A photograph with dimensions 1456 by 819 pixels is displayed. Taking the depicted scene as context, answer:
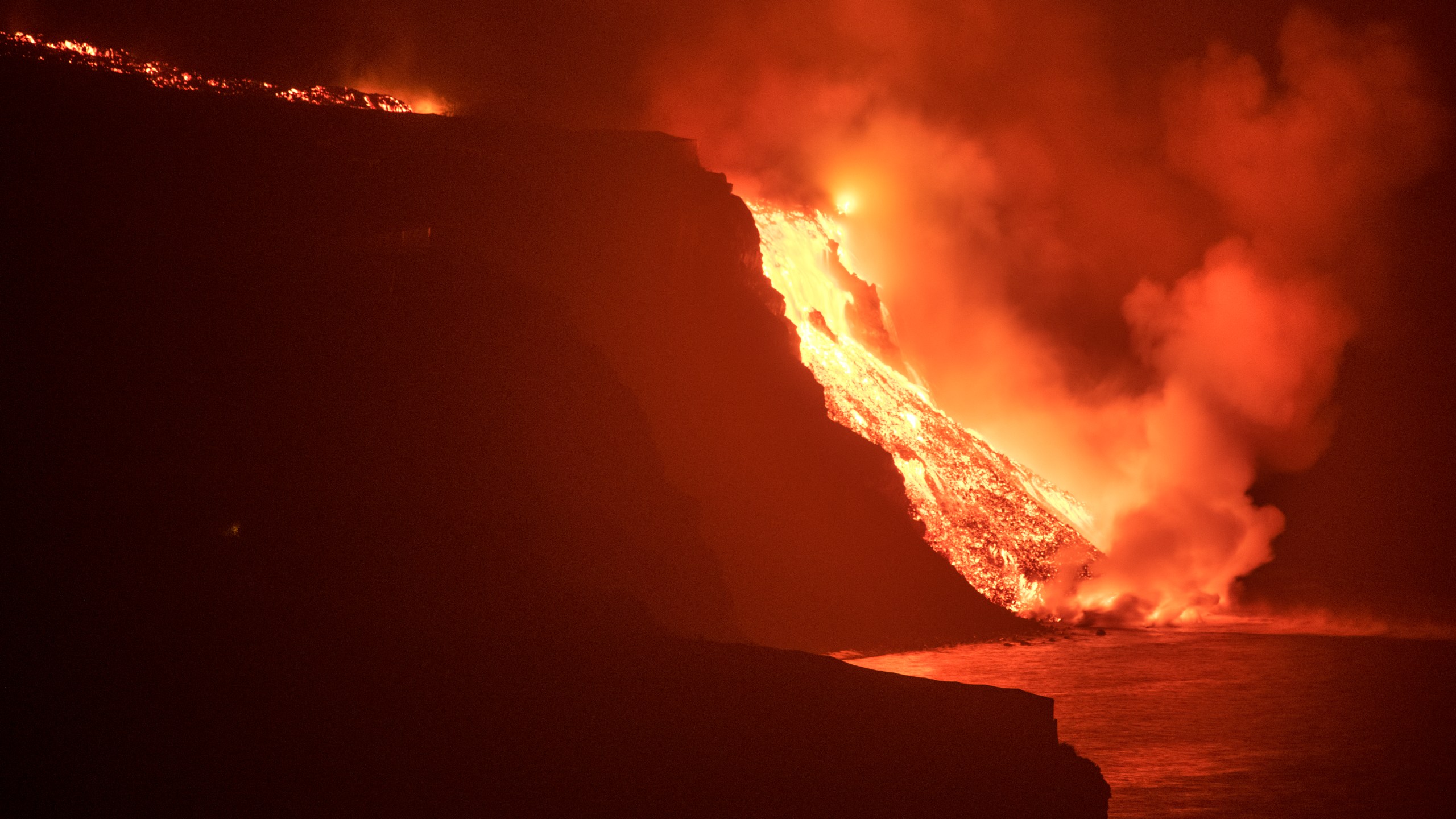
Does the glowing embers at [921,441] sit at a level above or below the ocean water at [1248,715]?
above

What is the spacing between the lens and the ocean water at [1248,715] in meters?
30.0

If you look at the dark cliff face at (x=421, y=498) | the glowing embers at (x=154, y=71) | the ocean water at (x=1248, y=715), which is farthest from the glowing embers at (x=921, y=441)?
the glowing embers at (x=154, y=71)

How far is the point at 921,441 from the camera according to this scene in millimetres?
67938

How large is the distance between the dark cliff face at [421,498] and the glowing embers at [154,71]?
2169mm

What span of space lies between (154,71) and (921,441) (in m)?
46.7

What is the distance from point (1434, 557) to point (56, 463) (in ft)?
327

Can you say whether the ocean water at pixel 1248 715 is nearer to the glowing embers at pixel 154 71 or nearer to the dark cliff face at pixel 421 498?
the dark cliff face at pixel 421 498

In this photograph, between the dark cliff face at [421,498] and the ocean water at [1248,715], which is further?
the ocean water at [1248,715]

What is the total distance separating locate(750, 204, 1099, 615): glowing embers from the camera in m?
63.0

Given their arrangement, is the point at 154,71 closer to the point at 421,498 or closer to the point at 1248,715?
the point at 421,498

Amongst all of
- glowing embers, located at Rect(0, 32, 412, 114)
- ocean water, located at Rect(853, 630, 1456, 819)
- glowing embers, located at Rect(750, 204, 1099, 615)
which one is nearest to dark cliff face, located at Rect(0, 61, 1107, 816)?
glowing embers, located at Rect(0, 32, 412, 114)

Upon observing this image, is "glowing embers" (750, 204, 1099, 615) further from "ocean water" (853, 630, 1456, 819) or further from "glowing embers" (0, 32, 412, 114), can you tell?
"glowing embers" (0, 32, 412, 114)

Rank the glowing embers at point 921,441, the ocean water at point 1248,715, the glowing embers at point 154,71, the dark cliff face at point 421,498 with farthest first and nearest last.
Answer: the glowing embers at point 921,441
the glowing embers at point 154,71
the ocean water at point 1248,715
the dark cliff face at point 421,498

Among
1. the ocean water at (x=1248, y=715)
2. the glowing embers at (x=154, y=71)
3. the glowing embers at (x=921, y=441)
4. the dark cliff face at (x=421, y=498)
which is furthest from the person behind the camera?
the glowing embers at (x=921, y=441)
